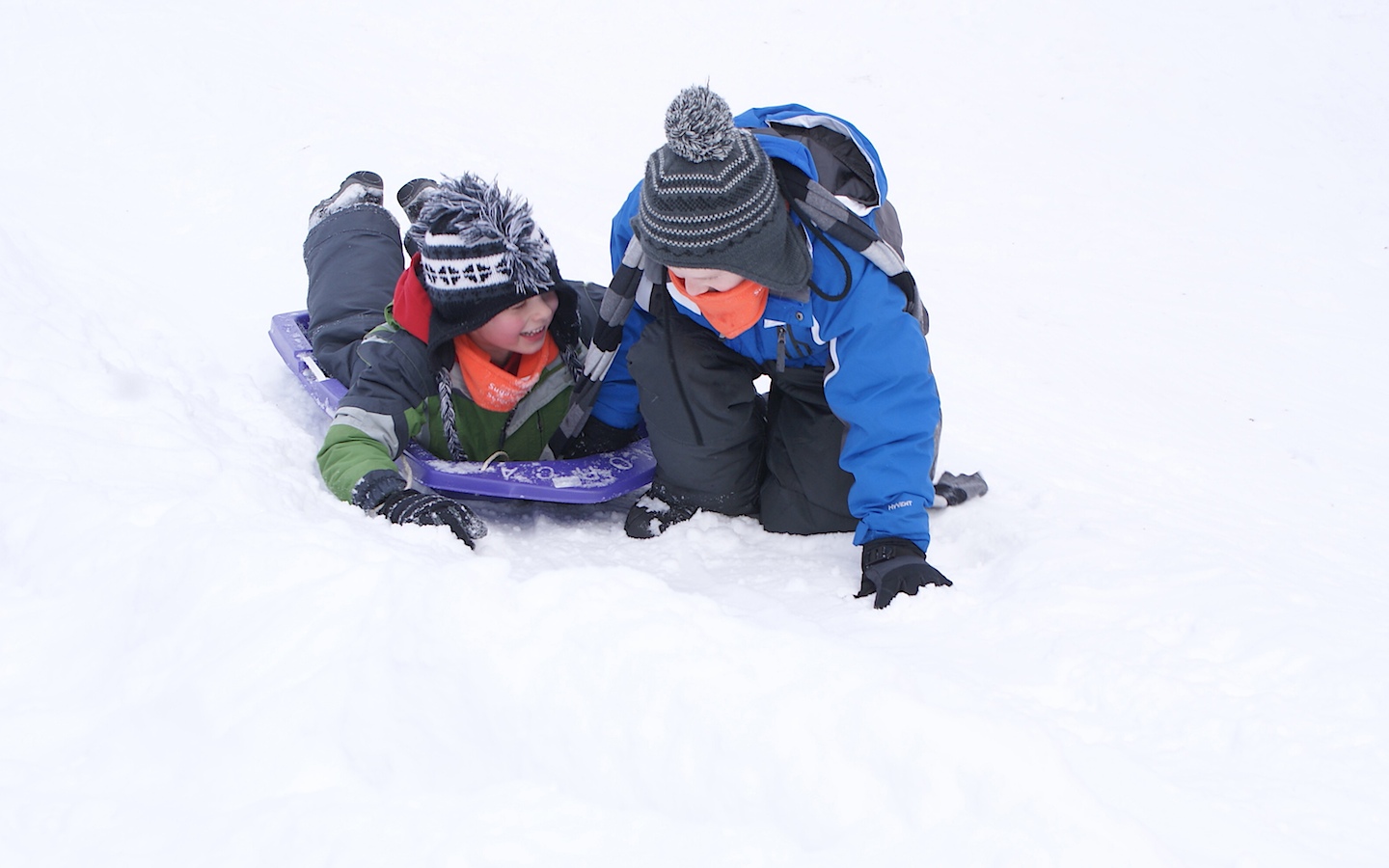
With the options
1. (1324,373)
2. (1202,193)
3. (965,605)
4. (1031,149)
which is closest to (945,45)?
(1031,149)

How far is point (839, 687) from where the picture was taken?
4.39 ft

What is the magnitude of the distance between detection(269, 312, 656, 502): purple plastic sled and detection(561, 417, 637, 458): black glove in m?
0.04

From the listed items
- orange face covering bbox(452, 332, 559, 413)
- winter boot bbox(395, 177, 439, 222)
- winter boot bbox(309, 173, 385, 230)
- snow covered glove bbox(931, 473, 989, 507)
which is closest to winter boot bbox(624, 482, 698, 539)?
orange face covering bbox(452, 332, 559, 413)

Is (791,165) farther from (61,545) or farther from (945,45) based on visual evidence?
(945,45)

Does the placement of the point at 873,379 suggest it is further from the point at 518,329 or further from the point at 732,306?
the point at 518,329

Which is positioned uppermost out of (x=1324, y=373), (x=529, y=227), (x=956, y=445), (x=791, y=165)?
(x=791, y=165)

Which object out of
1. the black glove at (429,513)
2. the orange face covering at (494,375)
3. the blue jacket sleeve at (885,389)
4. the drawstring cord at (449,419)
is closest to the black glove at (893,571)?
the blue jacket sleeve at (885,389)

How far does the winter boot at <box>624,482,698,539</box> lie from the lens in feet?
7.97

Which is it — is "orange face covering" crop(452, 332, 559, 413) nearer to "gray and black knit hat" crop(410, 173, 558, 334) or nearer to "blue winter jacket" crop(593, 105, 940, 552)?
"gray and black knit hat" crop(410, 173, 558, 334)

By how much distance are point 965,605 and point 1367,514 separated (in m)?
1.99

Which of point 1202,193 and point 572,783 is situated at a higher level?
point 572,783

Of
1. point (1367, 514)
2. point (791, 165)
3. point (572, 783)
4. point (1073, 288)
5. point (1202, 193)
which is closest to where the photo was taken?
point (572, 783)

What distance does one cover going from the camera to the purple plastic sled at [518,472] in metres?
2.37

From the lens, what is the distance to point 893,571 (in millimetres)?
1986
